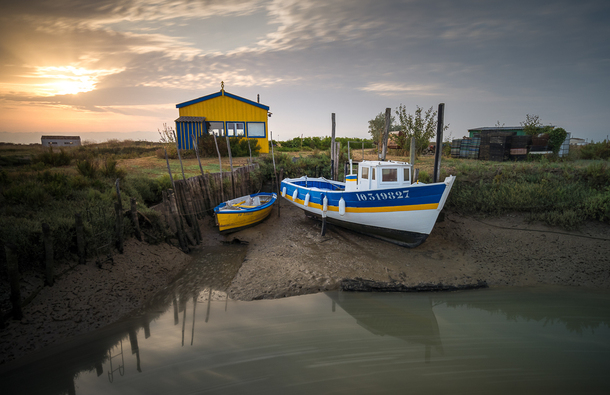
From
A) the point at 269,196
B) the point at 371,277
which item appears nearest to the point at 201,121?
the point at 269,196

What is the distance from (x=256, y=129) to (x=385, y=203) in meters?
17.4

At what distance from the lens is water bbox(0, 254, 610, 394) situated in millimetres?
4570

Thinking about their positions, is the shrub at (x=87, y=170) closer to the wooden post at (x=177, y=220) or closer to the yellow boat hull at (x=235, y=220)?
the wooden post at (x=177, y=220)

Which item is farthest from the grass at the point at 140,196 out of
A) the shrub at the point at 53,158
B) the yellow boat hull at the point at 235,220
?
the yellow boat hull at the point at 235,220

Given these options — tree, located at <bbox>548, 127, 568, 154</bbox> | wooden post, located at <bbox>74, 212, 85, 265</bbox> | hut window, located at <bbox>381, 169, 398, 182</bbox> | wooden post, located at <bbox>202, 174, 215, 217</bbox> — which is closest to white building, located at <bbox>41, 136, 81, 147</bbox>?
wooden post, located at <bbox>202, 174, 215, 217</bbox>

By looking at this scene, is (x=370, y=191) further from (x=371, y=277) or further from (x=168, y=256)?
(x=168, y=256)

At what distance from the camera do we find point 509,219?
33.3 ft

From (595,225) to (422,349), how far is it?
26.3 ft

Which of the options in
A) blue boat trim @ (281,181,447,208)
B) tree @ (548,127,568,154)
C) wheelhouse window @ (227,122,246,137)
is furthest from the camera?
wheelhouse window @ (227,122,246,137)

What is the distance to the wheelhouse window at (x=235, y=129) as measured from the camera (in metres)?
24.0

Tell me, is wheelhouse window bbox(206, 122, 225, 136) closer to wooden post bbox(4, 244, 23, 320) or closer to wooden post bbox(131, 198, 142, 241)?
wooden post bbox(131, 198, 142, 241)

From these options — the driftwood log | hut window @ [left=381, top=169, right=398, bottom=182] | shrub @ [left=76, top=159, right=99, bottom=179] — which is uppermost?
shrub @ [left=76, top=159, right=99, bottom=179]

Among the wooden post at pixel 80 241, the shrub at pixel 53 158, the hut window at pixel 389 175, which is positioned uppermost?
the shrub at pixel 53 158

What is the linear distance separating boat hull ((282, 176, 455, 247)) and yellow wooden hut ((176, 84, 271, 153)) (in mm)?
14735
